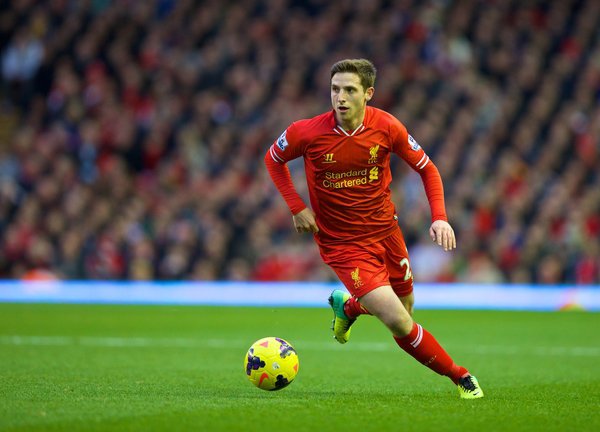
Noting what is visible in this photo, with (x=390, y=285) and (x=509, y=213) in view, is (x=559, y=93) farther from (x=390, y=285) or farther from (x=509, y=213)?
(x=390, y=285)

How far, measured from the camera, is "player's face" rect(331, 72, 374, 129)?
7.68 metres

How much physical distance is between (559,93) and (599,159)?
5.38 feet

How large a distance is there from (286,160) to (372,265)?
42.0 inches

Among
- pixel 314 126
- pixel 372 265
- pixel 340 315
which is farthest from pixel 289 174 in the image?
pixel 340 315

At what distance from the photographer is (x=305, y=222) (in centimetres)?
785

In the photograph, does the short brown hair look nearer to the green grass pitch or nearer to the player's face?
the player's face

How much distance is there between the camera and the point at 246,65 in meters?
21.6

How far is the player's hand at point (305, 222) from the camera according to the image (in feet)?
25.8

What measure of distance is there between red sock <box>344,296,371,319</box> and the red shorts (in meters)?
0.33

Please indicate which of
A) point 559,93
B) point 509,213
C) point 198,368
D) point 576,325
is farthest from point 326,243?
point 559,93

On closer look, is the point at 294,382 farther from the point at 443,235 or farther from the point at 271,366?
the point at 443,235

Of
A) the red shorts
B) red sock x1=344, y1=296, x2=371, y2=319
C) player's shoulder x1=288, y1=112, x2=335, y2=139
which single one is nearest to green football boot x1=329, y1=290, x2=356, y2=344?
red sock x1=344, y1=296, x2=371, y2=319

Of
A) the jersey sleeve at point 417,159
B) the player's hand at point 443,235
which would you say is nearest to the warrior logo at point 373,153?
the jersey sleeve at point 417,159

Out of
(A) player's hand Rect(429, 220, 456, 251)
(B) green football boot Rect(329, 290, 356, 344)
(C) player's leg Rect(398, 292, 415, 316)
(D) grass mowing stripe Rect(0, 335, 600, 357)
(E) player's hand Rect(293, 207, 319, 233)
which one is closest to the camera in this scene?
(A) player's hand Rect(429, 220, 456, 251)
